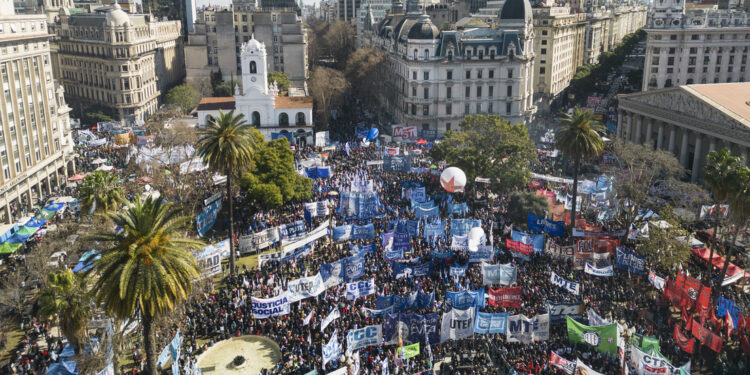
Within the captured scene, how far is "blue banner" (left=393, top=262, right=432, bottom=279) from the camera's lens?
44.0 metres

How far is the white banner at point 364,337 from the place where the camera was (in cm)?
3597

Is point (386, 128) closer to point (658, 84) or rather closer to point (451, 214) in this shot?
point (658, 84)

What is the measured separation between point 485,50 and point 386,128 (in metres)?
21.5

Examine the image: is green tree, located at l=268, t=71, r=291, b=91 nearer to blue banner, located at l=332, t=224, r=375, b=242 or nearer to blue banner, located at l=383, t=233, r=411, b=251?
blue banner, located at l=332, t=224, r=375, b=242

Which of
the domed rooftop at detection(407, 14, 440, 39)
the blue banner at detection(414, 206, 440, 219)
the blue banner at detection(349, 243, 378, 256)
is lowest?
the blue banner at detection(414, 206, 440, 219)

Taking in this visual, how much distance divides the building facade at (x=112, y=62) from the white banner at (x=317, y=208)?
228 ft

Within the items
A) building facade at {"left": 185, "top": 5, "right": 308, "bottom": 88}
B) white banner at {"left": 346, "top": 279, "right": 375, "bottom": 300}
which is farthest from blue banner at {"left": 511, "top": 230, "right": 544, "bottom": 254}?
building facade at {"left": 185, "top": 5, "right": 308, "bottom": 88}

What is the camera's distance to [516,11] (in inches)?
4038

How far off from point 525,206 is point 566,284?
16743 millimetres

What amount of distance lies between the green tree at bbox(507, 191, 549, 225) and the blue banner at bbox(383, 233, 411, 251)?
14.7m

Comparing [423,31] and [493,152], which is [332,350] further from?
[423,31]

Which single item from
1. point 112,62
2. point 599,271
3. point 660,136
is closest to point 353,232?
point 599,271

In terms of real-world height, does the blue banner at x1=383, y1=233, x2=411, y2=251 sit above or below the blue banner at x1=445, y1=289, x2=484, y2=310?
above

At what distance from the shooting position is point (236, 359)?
124 feet
